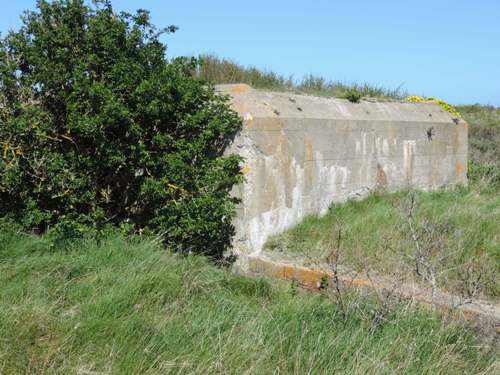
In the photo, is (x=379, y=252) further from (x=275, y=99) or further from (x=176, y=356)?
(x=176, y=356)

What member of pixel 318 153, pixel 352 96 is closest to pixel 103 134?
pixel 318 153

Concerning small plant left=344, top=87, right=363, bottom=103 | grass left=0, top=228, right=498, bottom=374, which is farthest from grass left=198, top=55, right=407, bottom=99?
grass left=0, top=228, right=498, bottom=374

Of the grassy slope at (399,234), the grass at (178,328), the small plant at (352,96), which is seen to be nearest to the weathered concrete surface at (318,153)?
the small plant at (352,96)

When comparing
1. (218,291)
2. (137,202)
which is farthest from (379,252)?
(137,202)

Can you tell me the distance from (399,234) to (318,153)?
1574 mm

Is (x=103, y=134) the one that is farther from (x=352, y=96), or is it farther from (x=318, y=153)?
(x=352, y=96)

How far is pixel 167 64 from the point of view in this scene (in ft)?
20.6

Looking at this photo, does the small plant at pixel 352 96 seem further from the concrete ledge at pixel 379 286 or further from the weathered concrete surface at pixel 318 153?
the concrete ledge at pixel 379 286

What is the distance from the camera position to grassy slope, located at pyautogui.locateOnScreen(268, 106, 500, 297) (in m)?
5.83

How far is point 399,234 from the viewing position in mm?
6488

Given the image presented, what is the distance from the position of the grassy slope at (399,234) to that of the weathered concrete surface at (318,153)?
A: 10.4 inches

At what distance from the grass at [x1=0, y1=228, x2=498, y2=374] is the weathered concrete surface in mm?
1917

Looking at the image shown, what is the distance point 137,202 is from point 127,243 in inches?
39.1

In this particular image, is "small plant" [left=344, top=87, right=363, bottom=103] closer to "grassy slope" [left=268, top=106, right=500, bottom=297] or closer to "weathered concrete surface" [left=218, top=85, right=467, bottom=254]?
"weathered concrete surface" [left=218, top=85, right=467, bottom=254]
